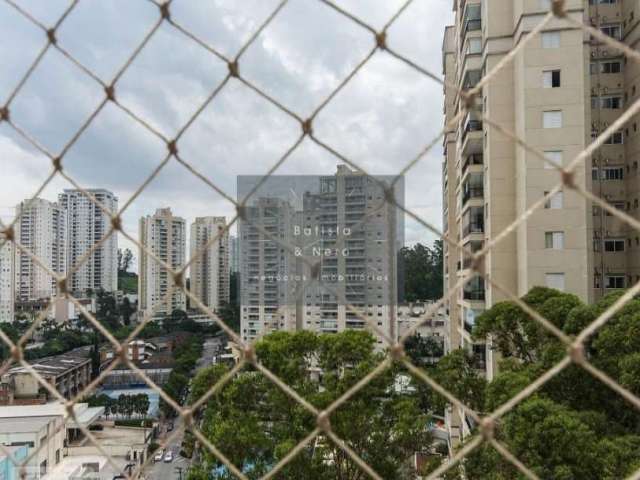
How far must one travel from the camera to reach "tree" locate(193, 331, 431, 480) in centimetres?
272

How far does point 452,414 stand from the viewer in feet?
18.3

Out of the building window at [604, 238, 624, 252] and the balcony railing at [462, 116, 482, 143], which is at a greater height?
the balcony railing at [462, 116, 482, 143]

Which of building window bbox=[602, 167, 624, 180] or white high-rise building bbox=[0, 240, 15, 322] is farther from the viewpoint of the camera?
white high-rise building bbox=[0, 240, 15, 322]

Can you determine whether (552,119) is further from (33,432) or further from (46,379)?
(46,379)

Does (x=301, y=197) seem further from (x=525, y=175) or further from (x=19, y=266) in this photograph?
(x=19, y=266)

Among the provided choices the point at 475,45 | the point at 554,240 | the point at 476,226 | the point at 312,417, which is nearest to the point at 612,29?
the point at 475,45

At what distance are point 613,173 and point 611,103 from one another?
25.0 inches

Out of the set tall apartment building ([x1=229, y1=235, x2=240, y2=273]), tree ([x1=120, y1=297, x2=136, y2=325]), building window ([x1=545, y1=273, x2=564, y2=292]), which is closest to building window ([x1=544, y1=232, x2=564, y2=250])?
building window ([x1=545, y1=273, x2=564, y2=292])

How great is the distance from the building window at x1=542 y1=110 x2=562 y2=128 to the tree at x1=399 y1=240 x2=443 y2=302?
601 cm

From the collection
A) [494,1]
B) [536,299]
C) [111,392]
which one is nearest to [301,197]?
[494,1]

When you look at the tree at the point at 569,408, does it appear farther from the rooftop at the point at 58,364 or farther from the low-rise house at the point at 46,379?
the rooftop at the point at 58,364

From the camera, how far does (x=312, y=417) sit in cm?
276

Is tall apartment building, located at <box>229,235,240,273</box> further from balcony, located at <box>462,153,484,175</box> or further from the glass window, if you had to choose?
the glass window

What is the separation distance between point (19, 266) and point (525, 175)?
1273 cm
